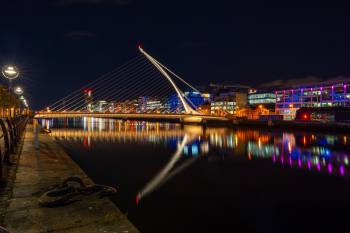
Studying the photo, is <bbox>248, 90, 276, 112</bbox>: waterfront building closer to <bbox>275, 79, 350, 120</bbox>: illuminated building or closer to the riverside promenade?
<bbox>275, 79, 350, 120</bbox>: illuminated building

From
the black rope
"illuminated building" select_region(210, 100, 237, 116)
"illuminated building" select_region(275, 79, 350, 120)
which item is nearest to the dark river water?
the black rope

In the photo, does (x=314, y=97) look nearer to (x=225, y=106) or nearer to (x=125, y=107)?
(x=225, y=106)

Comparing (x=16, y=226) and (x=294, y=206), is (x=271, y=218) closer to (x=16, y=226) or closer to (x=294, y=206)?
(x=294, y=206)

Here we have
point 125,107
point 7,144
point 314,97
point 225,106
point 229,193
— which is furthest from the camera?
→ point 225,106

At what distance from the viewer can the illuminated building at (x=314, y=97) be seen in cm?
10029

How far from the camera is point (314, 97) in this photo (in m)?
108

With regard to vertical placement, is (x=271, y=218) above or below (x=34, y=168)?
below

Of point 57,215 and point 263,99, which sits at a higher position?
point 263,99

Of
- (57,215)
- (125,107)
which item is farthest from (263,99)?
(57,215)

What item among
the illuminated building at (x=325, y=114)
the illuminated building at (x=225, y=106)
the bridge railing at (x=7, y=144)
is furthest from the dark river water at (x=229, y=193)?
the illuminated building at (x=225, y=106)

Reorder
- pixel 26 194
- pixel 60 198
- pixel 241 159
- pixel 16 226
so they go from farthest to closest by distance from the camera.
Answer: pixel 241 159 < pixel 26 194 < pixel 60 198 < pixel 16 226

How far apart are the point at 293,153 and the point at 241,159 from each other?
7273 millimetres

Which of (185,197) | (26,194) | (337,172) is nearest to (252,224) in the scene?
(185,197)

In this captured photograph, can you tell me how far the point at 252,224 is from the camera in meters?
9.84
